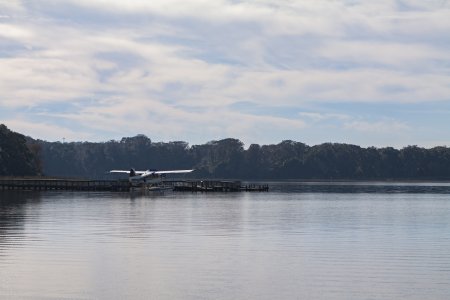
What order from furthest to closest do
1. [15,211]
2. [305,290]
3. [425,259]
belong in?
[15,211] → [425,259] → [305,290]

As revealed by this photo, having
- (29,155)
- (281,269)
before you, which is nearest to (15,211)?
(281,269)

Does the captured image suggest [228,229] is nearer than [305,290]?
No

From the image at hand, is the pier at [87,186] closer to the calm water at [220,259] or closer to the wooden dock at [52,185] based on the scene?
the wooden dock at [52,185]

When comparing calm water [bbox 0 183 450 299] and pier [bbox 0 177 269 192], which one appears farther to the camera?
pier [bbox 0 177 269 192]

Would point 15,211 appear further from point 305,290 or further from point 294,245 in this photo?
point 305,290

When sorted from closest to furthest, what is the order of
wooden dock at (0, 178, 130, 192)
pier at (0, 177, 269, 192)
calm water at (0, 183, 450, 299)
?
calm water at (0, 183, 450, 299) → wooden dock at (0, 178, 130, 192) → pier at (0, 177, 269, 192)

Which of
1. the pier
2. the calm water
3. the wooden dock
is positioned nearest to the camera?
the calm water

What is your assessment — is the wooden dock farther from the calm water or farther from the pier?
the calm water

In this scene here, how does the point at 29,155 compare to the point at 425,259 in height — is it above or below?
above

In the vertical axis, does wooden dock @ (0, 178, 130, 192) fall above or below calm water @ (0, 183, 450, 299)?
above

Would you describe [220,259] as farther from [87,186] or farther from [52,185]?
[87,186]

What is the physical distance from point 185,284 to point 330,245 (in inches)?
583

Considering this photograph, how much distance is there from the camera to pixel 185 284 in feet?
88.3

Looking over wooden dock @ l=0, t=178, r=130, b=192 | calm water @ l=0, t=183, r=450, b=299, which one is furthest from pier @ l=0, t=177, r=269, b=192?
calm water @ l=0, t=183, r=450, b=299
